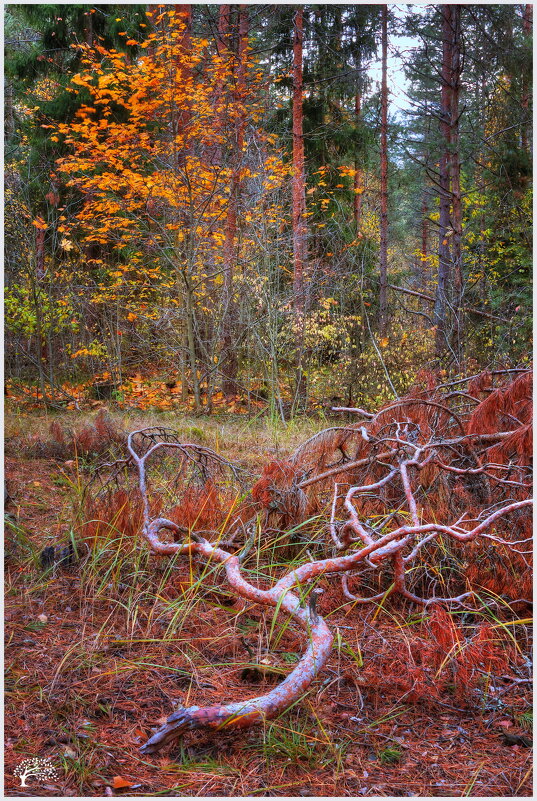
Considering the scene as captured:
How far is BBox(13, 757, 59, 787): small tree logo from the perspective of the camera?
4.97 ft

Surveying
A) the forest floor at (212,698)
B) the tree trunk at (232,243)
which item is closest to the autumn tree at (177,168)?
the tree trunk at (232,243)

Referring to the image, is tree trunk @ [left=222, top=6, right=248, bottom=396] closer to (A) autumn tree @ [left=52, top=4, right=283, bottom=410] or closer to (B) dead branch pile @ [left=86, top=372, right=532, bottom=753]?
(A) autumn tree @ [left=52, top=4, right=283, bottom=410]

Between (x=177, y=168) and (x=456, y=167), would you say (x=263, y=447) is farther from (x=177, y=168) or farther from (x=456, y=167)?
(x=456, y=167)

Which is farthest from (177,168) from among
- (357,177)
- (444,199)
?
(357,177)

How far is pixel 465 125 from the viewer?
12578mm

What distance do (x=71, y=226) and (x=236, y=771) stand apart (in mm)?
9634

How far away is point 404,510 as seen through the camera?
131 inches

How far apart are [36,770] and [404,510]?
7.62 feet

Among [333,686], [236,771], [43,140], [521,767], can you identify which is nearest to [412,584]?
[333,686]

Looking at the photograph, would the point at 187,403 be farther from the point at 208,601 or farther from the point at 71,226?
the point at 208,601

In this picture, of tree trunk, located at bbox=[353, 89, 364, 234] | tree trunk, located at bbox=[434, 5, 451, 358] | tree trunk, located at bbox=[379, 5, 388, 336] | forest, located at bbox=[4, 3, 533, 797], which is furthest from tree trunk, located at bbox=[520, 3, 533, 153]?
tree trunk, located at bbox=[353, 89, 364, 234]

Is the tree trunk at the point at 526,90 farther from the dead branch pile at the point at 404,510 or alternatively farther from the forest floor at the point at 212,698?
the forest floor at the point at 212,698

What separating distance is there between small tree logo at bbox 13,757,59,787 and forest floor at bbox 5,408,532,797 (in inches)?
0.7

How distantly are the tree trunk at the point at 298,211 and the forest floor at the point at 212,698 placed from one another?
6.07m
